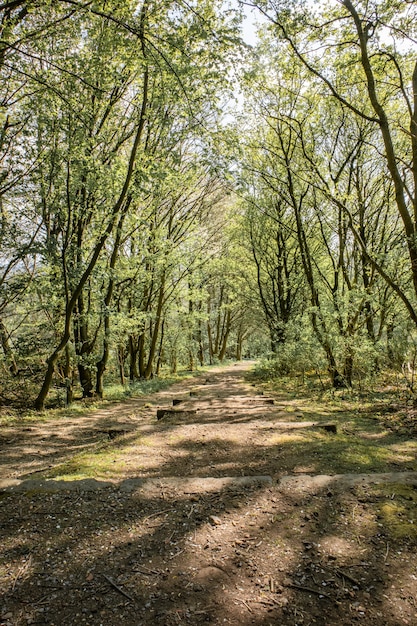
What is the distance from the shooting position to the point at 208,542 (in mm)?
2553

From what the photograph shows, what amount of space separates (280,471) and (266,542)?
147cm

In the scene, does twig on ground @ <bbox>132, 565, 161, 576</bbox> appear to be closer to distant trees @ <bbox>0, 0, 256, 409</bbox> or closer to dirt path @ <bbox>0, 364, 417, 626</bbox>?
dirt path @ <bbox>0, 364, 417, 626</bbox>

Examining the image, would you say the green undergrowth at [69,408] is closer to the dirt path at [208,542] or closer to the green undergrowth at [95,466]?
the dirt path at [208,542]

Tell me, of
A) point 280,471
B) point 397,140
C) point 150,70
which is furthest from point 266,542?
point 397,140

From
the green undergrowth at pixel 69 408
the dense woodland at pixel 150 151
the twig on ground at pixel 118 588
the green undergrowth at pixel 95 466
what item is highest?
the dense woodland at pixel 150 151

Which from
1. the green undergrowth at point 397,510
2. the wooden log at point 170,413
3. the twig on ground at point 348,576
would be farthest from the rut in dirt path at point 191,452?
the twig on ground at point 348,576

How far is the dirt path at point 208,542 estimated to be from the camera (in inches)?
76.8

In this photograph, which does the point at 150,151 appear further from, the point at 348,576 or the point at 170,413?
the point at 348,576

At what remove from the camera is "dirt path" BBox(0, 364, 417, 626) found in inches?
76.8

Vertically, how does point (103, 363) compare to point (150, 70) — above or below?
below

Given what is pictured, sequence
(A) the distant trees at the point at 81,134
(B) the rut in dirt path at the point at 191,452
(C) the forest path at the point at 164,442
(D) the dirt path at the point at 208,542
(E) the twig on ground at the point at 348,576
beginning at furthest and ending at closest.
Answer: (A) the distant trees at the point at 81,134, (C) the forest path at the point at 164,442, (B) the rut in dirt path at the point at 191,452, (E) the twig on ground at the point at 348,576, (D) the dirt path at the point at 208,542

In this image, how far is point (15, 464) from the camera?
4.51m

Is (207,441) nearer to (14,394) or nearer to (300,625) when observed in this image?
(300,625)

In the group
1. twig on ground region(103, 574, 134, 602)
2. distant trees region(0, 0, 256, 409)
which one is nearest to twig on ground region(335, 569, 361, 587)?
twig on ground region(103, 574, 134, 602)
